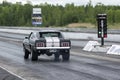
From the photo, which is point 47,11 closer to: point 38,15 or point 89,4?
point 89,4

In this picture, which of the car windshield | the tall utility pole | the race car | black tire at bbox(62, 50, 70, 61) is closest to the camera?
the race car

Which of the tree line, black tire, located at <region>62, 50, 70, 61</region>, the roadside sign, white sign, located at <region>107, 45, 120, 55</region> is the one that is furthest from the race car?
the tree line

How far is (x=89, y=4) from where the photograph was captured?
645ft

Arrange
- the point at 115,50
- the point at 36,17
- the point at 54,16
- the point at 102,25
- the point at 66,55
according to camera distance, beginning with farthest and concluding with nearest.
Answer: the point at 54,16, the point at 36,17, the point at 102,25, the point at 115,50, the point at 66,55

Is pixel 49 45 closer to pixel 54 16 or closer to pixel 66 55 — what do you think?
pixel 66 55

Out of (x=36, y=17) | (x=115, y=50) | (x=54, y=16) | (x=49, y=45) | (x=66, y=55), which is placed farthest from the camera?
(x=54, y=16)

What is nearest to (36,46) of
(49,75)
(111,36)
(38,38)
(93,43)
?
(38,38)

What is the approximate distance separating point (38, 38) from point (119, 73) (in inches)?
302

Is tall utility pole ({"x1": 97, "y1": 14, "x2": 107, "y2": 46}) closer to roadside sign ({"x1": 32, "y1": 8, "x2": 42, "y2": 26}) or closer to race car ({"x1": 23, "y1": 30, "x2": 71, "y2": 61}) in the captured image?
race car ({"x1": 23, "y1": 30, "x2": 71, "y2": 61})

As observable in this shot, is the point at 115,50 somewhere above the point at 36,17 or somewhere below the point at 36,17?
above

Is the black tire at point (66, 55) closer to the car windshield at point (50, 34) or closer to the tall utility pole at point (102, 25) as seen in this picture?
the car windshield at point (50, 34)

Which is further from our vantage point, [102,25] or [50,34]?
[102,25]

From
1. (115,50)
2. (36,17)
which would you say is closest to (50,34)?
(115,50)

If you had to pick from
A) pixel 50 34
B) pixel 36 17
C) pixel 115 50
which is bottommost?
pixel 36 17
